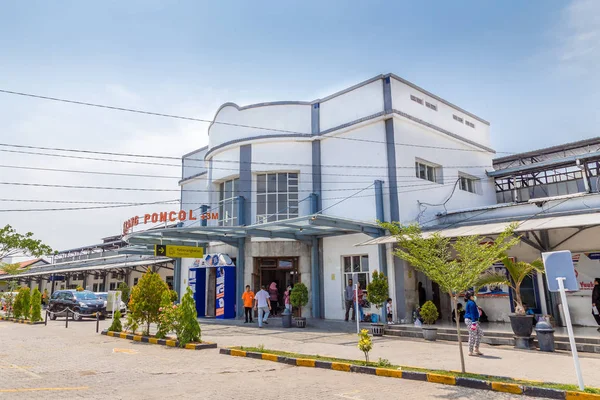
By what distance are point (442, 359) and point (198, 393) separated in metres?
6.08

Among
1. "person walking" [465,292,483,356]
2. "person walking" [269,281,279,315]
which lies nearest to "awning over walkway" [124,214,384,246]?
"person walking" [269,281,279,315]

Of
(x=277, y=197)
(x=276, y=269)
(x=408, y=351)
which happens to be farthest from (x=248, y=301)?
(x=408, y=351)

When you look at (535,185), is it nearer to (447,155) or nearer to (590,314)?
(447,155)

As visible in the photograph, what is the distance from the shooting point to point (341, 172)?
799 inches

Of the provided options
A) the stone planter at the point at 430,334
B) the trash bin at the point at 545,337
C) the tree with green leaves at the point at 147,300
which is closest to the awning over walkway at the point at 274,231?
the tree with green leaves at the point at 147,300

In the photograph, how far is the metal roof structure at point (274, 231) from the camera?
56.0 feet

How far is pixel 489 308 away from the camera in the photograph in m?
17.5

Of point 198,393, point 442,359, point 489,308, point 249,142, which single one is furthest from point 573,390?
point 249,142

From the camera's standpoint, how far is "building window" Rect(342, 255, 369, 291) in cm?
1877

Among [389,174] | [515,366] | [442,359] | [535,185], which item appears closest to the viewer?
[515,366]

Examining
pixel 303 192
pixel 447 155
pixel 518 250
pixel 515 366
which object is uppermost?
pixel 447 155

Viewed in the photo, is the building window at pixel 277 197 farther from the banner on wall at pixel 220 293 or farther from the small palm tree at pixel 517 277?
the small palm tree at pixel 517 277

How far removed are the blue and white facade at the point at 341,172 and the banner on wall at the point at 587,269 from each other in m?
5.74

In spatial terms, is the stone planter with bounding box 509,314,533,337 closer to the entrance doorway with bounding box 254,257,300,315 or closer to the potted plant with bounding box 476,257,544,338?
the potted plant with bounding box 476,257,544,338
